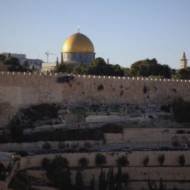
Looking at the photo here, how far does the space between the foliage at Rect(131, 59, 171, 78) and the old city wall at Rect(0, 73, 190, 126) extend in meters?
→ 6.67

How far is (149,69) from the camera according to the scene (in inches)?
1560

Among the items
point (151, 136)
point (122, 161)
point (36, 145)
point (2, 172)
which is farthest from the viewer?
point (151, 136)

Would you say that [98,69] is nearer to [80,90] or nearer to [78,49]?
[80,90]

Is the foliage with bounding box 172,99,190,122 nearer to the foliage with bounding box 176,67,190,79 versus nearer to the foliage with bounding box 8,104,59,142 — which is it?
the foliage with bounding box 8,104,59,142

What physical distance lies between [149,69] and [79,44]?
734 centimetres

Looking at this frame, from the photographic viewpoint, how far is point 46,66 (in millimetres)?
52000

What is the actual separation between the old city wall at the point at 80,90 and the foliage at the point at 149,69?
21.9ft

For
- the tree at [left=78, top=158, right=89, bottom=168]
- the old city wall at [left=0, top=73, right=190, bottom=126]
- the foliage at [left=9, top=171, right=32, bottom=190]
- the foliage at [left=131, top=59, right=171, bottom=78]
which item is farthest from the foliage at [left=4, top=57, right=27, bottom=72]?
the foliage at [left=9, top=171, right=32, bottom=190]

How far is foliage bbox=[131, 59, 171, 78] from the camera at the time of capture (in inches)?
1553

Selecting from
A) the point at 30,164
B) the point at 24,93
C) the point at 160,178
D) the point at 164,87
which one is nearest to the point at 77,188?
the point at 30,164

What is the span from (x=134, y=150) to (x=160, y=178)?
1.69 metres

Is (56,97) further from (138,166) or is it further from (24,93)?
(138,166)

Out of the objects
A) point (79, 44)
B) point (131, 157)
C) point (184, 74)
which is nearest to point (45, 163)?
point (131, 157)

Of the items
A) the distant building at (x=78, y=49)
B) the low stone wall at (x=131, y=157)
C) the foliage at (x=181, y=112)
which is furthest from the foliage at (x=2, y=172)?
the distant building at (x=78, y=49)
